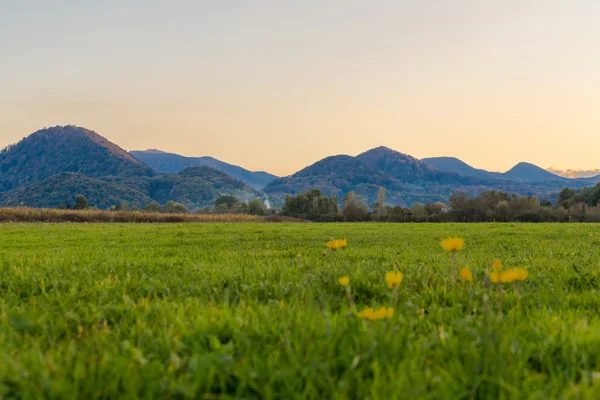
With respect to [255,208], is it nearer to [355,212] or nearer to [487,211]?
[355,212]

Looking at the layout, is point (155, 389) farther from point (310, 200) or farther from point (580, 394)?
point (310, 200)

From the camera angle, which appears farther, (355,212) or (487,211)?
(355,212)

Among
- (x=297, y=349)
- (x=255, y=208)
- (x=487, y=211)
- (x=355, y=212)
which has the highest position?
(x=297, y=349)

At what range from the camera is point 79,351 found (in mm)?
2109

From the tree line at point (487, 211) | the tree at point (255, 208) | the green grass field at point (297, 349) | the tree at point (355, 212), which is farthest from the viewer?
the tree at point (255, 208)

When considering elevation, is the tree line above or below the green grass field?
below

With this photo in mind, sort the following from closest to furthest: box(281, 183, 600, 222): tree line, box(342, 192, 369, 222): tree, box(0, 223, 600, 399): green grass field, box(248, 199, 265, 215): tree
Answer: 1. box(0, 223, 600, 399): green grass field
2. box(281, 183, 600, 222): tree line
3. box(342, 192, 369, 222): tree
4. box(248, 199, 265, 215): tree

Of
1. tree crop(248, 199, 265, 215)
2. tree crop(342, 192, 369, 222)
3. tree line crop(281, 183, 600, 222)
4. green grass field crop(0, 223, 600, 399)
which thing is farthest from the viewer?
tree crop(248, 199, 265, 215)

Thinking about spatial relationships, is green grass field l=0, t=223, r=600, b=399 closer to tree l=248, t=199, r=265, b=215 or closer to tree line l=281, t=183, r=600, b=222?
tree line l=281, t=183, r=600, b=222

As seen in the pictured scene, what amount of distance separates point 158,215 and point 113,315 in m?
52.9

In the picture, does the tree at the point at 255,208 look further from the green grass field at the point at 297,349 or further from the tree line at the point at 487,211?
the green grass field at the point at 297,349

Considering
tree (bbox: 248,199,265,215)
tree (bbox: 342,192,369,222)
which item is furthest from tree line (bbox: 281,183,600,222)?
tree (bbox: 248,199,265,215)

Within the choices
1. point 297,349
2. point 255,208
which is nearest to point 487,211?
point 255,208

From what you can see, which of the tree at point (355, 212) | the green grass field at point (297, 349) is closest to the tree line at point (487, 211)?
the tree at point (355, 212)
